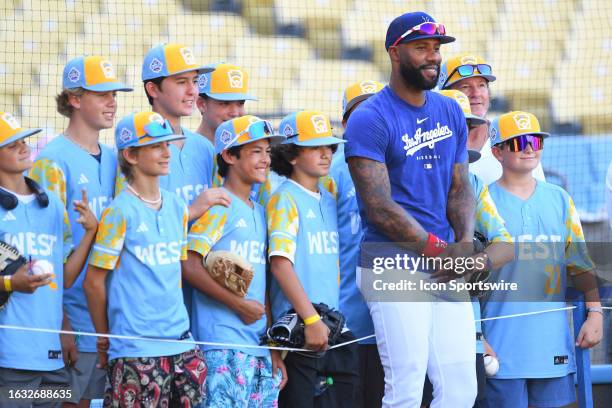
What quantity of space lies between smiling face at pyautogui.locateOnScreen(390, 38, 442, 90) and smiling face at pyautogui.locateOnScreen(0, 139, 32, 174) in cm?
147

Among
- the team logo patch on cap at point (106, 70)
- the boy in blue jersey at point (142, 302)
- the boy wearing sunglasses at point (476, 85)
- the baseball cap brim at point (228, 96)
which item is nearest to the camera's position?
the boy in blue jersey at point (142, 302)

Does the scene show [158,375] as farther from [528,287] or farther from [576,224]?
[576,224]

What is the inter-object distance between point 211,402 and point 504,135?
1869 mm

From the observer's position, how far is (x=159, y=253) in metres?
3.96

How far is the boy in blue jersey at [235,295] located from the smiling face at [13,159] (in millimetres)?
691

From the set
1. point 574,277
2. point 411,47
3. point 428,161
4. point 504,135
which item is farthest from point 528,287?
point 411,47

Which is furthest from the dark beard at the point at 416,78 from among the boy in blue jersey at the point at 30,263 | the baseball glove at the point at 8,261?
the baseball glove at the point at 8,261

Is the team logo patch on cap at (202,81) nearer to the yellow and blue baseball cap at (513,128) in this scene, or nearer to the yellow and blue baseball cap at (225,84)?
the yellow and blue baseball cap at (225,84)

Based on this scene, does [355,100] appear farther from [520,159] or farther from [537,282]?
[537,282]

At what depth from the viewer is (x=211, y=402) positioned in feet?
13.2

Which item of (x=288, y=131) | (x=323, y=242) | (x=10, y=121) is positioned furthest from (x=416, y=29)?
(x=10, y=121)

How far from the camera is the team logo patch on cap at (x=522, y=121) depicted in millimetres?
4914

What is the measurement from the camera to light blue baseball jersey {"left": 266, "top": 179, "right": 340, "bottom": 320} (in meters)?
4.26

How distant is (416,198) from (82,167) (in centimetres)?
132
